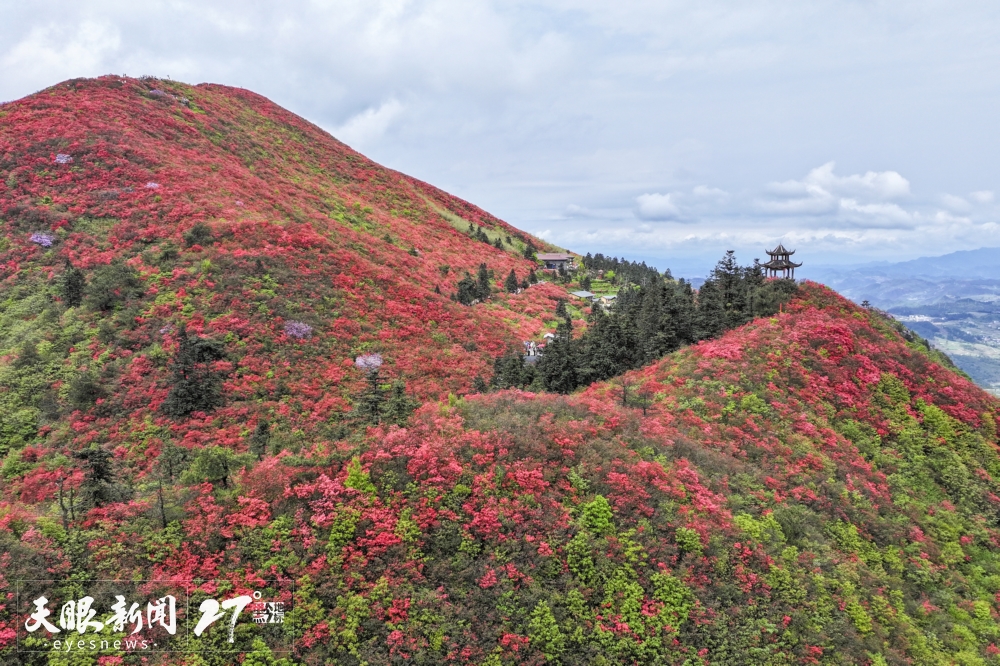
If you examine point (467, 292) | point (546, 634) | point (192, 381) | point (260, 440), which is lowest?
point (546, 634)

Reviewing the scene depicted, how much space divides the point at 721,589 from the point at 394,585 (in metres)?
10.5

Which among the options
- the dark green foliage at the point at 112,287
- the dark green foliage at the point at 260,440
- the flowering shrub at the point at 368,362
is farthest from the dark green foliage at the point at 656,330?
the dark green foliage at the point at 112,287

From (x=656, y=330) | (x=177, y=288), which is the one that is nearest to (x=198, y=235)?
(x=177, y=288)

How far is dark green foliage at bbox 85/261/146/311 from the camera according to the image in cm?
3027

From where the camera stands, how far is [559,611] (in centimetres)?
1414

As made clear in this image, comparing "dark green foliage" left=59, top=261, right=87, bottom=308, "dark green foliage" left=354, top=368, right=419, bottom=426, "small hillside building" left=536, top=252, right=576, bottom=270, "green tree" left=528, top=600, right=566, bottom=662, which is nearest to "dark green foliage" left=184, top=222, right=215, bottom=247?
"dark green foliage" left=59, top=261, right=87, bottom=308

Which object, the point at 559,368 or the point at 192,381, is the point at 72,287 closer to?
the point at 192,381

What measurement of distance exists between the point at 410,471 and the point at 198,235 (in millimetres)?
31392

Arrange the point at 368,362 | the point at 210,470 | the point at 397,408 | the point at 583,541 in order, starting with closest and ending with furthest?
the point at 583,541, the point at 210,470, the point at 397,408, the point at 368,362

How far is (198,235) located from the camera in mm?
37094

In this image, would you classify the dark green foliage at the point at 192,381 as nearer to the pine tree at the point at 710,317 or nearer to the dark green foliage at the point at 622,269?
the pine tree at the point at 710,317

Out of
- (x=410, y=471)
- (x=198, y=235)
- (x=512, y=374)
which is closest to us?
(x=410, y=471)

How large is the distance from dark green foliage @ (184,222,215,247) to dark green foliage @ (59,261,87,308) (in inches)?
288

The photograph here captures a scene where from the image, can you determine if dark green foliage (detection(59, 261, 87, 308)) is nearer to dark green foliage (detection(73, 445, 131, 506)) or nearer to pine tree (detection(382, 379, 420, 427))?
dark green foliage (detection(73, 445, 131, 506))
